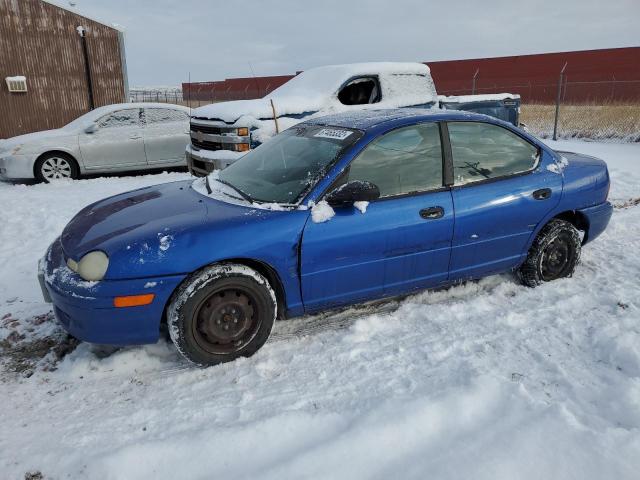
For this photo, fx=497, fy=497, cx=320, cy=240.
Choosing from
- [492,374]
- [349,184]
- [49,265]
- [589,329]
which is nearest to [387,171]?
[349,184]

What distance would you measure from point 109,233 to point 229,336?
99 cm

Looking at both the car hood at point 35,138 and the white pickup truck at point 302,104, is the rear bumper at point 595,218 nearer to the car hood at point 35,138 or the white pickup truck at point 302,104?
the white pickup truck at point 302,104

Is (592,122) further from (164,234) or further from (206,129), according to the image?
(164,234)

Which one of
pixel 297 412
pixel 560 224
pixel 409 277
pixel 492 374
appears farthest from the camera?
pixel 560 224

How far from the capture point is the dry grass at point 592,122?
1362 centimetres

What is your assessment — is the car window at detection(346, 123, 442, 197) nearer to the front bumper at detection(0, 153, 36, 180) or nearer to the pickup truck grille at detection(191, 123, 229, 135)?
the pickup truck grille at detection(191, 123, 229, 135)

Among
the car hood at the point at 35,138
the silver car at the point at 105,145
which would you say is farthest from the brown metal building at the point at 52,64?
the car hood at the point at 35,138

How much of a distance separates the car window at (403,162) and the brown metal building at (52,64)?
14.9 metres

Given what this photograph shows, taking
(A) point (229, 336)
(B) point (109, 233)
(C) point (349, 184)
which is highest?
(C) point (349, 184)

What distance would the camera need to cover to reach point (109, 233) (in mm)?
3104

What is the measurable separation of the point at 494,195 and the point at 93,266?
281cm

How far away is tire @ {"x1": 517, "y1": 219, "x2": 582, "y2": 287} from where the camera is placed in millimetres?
4090

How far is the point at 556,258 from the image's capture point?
419 centimetres

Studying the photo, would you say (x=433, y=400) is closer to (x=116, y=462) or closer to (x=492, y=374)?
(x=492, y=374)
